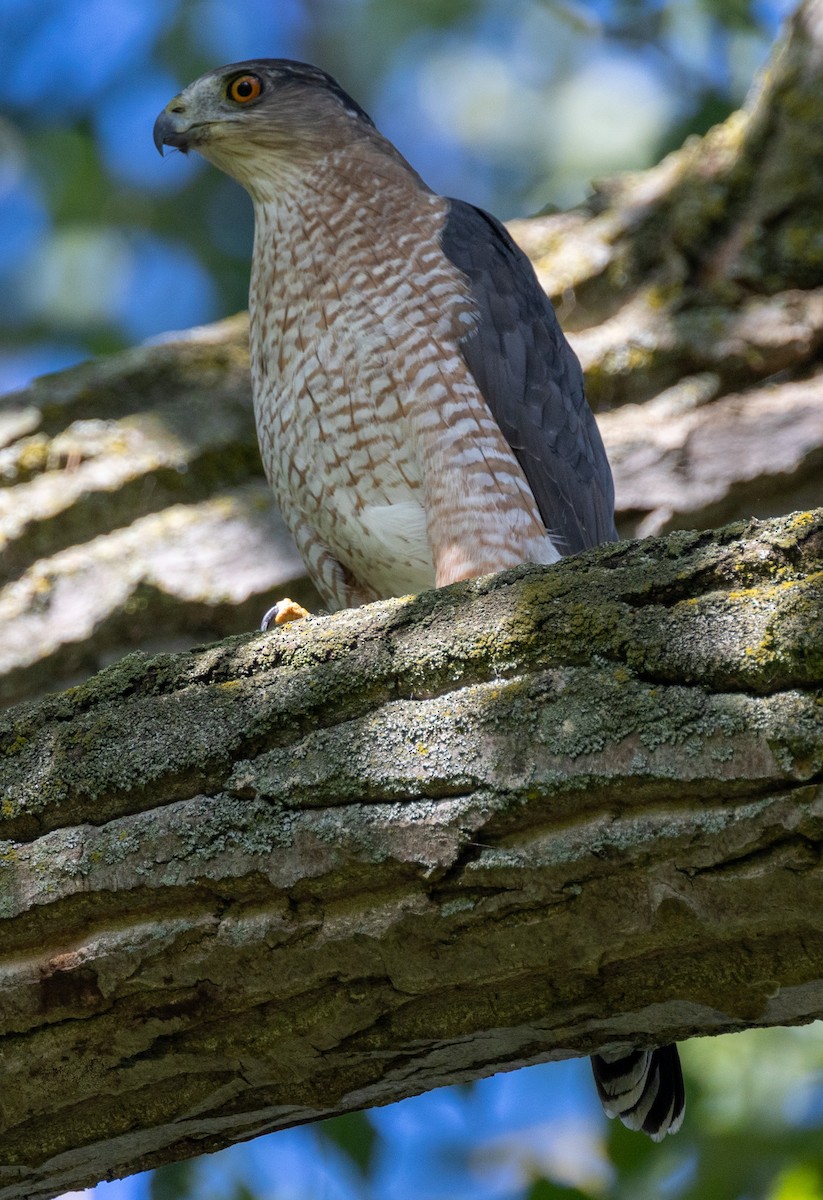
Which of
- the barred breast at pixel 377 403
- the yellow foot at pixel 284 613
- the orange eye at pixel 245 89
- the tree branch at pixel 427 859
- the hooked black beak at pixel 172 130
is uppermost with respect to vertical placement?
the orange eye at pixel 245 89

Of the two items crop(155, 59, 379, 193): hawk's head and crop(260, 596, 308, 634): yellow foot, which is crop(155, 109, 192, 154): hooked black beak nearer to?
crop(155, 59, 379, 193): hawk's head

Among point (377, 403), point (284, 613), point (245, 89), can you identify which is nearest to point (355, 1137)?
point (284, 613)

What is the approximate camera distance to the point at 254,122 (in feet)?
15.7

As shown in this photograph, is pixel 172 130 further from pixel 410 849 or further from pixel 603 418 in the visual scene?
pixel 410 849

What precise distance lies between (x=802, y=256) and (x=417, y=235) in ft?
5.71

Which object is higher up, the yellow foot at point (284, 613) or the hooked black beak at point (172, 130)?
the hooked black beak at point (172, 130)

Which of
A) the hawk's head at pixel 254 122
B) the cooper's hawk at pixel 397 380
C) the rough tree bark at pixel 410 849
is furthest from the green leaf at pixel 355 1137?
the hawk's head at pixel 254 122

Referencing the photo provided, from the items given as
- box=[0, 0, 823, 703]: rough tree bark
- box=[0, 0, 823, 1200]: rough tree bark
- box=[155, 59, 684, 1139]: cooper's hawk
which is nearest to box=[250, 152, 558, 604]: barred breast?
box=[155, 59, 684, 1139]: cooper's hawk

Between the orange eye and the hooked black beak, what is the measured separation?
0.24m

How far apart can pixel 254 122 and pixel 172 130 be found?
31 cm

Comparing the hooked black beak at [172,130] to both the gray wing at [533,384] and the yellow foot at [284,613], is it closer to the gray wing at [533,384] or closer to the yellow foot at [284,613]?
the gray wing at [533,384]

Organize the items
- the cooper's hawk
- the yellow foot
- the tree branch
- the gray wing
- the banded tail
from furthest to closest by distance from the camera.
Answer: the gray wing < the cooper's hawk < the yellow foot < the banded tail < the tree branch

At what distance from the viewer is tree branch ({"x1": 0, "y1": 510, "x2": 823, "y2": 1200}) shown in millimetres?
2152

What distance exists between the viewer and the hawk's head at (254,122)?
4.75 m
